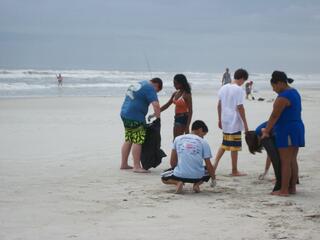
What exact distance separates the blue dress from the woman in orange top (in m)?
2.12

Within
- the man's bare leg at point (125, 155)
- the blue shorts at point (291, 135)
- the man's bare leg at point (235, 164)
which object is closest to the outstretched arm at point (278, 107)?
the blue shorts at point (291, 135)

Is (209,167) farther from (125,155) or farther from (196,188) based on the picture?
(125,155)

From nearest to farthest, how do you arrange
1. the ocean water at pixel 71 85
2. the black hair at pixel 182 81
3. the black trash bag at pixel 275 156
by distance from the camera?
1. the black trash bag at pixel 275 156
2. the black hair at pixel 182 81
3. the ocean water at pixel 71 85

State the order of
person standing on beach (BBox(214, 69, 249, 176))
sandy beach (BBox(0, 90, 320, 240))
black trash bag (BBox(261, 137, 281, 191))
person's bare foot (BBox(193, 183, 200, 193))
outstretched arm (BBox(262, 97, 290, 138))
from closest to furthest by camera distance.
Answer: sandy beach (BBox(0, 90, 320, 240)) < outstretched arm (BBox(262, 97, 290, 138)) < black trash bag (BBox(261, 137, 281, 191)) < person's bare foot (BBox(193, 183, 200, 193)) < person standing on beach (BBox(214, 69, 249, 176))

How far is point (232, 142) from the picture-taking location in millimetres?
7879

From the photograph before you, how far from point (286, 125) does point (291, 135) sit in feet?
0.44

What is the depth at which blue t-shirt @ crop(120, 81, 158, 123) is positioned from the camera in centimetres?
820

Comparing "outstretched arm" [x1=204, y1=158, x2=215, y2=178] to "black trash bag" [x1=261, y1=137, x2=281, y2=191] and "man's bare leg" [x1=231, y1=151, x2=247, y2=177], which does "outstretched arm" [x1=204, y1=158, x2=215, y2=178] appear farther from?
"man's bare leg" [x1=231, y1=151, x2=247, y2=177]

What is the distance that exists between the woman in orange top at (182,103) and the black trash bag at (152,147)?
36cm

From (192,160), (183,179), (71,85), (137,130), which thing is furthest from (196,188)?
(71,85)

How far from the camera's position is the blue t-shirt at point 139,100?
26.9ft

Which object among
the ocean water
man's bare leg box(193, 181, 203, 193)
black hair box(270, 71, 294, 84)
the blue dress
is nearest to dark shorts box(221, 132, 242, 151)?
man's bare leg box(193, 181, 203, 193)

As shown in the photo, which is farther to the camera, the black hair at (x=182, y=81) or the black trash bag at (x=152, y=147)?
the black trash bag at (x=152, y=147)

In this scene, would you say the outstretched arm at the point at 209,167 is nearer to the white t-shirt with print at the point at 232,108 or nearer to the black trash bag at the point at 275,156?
the black trash bag at the point at 275,156
